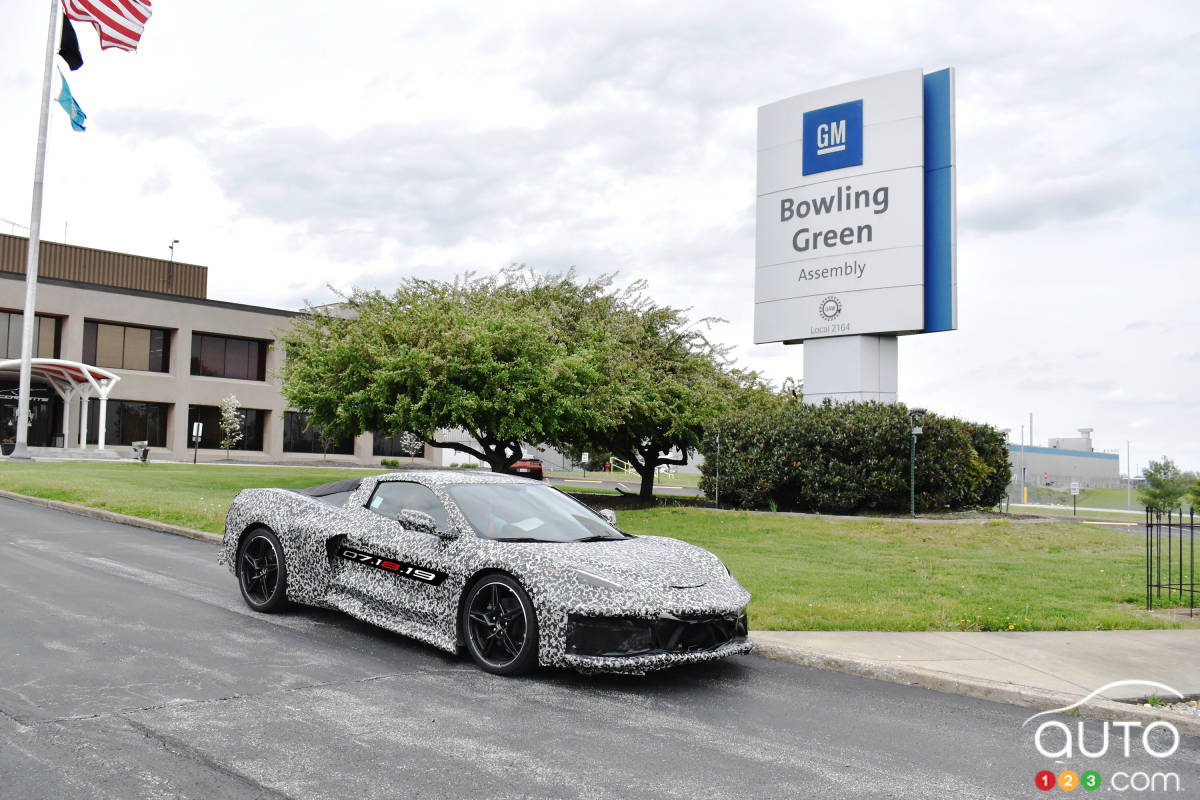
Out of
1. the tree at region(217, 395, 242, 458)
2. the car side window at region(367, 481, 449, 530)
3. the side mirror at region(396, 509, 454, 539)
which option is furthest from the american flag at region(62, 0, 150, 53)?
the side mirror at region(396, 509, 454, 539)

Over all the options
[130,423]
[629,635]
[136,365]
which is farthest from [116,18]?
[629,635]

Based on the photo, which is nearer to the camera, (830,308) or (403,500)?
(403,500)

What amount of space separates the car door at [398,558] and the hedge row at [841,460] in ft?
47.9

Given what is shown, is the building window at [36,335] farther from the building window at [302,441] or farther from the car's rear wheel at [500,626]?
the car's rear wheel at [500,626]

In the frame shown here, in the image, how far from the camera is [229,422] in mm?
52531

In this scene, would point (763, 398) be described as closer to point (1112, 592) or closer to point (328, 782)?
point (1112, 592)

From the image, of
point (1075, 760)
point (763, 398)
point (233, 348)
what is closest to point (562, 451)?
point (763, 398)

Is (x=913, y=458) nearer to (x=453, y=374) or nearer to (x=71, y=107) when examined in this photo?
(x=453, y=374)

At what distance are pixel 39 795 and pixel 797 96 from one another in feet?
75.6

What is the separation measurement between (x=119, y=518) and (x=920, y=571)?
12660 millimetres

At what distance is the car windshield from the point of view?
673cm

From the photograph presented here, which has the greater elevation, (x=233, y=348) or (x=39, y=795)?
(x=233, y=348)

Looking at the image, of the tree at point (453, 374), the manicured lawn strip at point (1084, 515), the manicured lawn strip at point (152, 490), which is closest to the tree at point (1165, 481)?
the manicured lawn strip at point (1084, 515)

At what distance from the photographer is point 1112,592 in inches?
412
